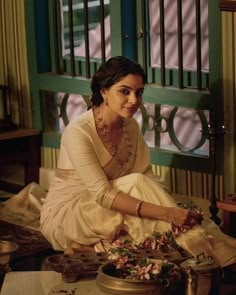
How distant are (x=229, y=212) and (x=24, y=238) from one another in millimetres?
1147

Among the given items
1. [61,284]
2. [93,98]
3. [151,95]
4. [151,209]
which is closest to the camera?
[61,284]

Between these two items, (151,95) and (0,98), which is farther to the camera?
(0,98)

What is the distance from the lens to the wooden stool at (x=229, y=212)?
4246mm

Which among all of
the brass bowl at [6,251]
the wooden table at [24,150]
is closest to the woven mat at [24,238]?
the brass bowl at [6,251]

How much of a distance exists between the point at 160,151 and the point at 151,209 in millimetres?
1067

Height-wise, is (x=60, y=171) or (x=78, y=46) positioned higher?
(x=78, y=46)

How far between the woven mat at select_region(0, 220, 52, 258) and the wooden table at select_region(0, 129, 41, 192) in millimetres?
796

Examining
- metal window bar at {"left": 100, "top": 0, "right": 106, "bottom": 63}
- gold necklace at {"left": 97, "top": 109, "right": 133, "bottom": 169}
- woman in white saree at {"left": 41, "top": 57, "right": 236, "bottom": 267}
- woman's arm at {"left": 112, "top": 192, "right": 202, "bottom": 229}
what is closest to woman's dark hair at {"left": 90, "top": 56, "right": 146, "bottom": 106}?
Answer: woman in white saree at {"left": 41, "top": 57, "right": 236, "bottom": 267}

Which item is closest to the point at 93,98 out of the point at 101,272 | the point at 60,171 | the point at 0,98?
the point at 60,171

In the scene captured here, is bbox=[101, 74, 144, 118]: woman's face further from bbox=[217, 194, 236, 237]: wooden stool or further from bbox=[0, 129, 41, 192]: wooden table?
bbox=[0, 129, 41, 192]: wooden table

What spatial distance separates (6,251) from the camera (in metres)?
3.68

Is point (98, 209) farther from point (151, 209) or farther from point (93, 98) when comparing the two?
point (93, 98)

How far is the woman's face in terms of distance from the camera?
13.4ft

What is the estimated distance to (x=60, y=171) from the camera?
439 centimetres
